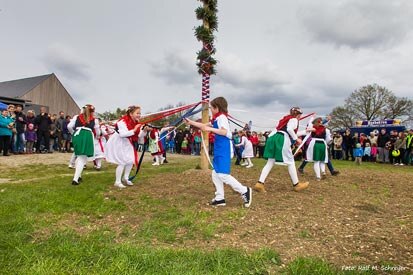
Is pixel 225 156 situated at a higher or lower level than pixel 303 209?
higher

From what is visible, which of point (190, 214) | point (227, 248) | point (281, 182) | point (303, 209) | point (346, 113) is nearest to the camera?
point (227, 248)

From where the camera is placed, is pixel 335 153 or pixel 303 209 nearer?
pixel 303 209

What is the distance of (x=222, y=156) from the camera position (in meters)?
6.02

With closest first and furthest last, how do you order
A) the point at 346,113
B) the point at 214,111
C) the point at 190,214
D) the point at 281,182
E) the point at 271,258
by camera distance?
the point at 271,258, the point at 190,214, the point at 214,111, the point at 281,182, the point at 346,113

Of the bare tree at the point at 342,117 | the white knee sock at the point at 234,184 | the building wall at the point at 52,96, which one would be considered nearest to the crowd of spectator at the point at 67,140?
the white knee sock at the point at 234,184

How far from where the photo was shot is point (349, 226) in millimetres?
4941

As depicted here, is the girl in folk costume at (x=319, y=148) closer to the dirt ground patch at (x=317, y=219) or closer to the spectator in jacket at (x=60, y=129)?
the dirt ground patch at (x=317, y=219)

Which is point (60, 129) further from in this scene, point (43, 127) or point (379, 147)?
point (379, 147)

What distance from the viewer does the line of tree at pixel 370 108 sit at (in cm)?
4234

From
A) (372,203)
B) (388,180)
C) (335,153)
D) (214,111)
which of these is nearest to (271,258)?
(214,111)

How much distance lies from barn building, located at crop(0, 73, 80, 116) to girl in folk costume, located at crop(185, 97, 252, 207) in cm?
3742

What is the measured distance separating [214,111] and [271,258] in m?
3.08

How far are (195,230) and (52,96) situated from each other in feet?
148

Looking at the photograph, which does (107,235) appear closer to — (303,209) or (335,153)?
(303,209)
